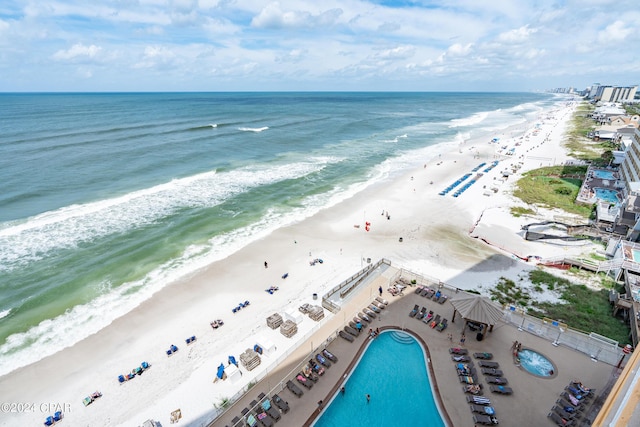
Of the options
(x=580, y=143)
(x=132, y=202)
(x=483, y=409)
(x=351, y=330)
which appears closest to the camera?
(x=483, y=409)

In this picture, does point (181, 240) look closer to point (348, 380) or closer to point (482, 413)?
point (348, 380)

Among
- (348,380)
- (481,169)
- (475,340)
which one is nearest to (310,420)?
(348,380)

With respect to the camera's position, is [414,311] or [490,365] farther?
[414,311]

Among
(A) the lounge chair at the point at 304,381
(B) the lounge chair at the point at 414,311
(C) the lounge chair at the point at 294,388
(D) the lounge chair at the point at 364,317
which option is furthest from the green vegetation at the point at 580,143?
(C) the lounge chair at the point at 294,388

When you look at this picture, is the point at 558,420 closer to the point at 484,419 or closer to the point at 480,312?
the point at 484,419

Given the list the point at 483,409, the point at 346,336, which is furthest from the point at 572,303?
the point at 346,336

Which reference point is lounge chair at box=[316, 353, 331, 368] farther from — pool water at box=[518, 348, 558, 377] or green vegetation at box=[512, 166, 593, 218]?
green vegetation at box=[512, 166, 593, 218]
